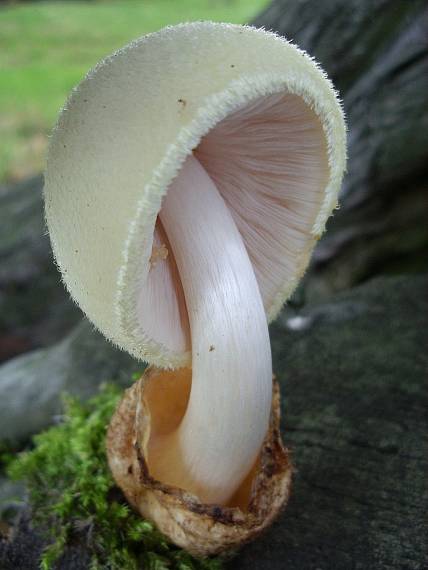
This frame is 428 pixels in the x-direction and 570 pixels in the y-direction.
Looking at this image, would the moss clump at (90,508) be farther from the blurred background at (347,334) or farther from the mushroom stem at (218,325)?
the mushroom stem at (218,325)

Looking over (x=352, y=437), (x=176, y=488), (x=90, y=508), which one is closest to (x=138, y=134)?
(x=176, y=488)

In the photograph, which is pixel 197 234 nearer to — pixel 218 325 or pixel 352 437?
pixel 218 325

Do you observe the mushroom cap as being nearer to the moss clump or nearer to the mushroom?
the mushroom

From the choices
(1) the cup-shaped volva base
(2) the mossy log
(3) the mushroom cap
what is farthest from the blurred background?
(3) the mushroom cap

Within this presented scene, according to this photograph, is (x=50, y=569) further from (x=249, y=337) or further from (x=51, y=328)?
(x=51, y=328)

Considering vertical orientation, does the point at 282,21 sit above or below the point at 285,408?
above

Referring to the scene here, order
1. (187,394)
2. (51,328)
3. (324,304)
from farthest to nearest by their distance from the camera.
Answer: (51,328)
(324,304)
(187,394)

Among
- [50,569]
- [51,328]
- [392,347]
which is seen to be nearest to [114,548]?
[50,569]

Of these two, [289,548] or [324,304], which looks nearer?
[289,548]
